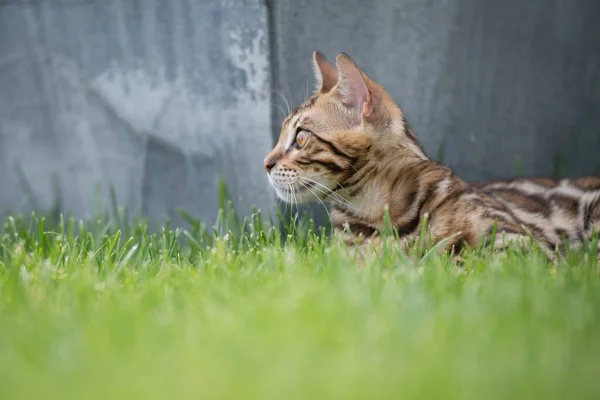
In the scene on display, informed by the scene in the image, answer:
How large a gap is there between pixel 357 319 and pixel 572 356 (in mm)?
491

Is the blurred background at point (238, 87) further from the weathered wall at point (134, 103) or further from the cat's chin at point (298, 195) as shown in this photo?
the cat's chin at point (298, 195)

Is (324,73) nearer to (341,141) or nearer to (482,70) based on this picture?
(341,141)

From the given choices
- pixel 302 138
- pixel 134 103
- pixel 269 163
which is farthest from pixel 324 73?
pixel 134 103

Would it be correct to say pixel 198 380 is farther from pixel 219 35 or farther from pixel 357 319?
pixel 219 35

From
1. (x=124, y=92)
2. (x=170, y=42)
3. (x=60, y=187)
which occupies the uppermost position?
(x=170, y=42)

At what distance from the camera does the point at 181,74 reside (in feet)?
11.6

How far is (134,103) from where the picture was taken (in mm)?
3656

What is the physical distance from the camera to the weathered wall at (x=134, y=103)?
135 inches

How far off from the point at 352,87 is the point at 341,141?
0.24 metres

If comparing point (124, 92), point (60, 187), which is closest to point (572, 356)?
point (124, 92)

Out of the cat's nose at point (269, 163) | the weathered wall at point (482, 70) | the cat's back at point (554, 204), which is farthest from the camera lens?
the weathered wall at point (482, 70)

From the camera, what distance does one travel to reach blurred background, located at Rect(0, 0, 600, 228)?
3.42 metres

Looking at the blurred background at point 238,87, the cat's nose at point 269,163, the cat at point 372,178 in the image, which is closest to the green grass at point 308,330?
the cat at point 372,178

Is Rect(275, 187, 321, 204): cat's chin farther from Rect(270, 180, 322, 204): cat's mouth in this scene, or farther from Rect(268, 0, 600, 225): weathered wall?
Rect(268, 0, 600, 225): weathered wall
